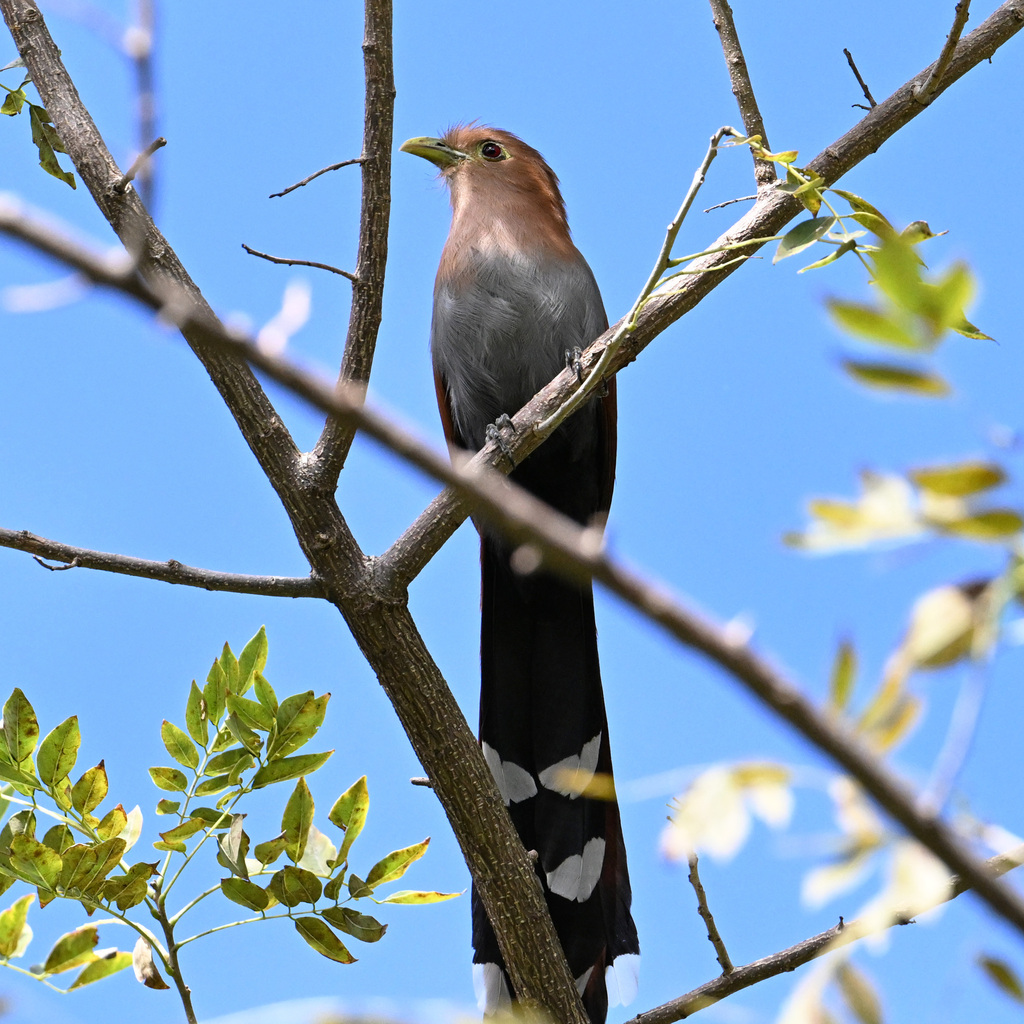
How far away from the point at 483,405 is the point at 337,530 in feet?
4.11

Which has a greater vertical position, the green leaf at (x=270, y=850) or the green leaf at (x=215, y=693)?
A: the green leaf at (x=215, y=693)

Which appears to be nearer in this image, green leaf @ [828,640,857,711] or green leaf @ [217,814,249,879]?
green leaf @ [828,640,857,711]

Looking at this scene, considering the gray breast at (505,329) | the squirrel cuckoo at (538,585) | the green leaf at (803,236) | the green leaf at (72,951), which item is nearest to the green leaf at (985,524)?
the green leaf at (803,236)

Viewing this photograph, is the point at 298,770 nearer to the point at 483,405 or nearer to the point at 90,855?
the point at 90,855

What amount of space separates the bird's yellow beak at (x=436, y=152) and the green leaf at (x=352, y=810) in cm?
284

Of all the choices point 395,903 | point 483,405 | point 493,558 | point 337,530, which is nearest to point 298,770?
point 395,903

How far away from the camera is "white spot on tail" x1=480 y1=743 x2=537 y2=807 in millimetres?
3109

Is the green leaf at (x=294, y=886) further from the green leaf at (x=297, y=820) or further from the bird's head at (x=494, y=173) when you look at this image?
the bird's head at (x=494, y=173)

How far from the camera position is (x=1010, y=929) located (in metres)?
0.50

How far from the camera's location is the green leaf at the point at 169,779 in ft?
7.05

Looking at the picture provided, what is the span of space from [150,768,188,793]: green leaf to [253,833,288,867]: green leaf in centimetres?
19


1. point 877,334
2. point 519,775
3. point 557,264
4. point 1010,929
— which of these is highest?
point 557,264

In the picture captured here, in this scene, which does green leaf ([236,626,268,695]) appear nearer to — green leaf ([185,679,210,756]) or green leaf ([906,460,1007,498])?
green leaf ([185,679,210,756])

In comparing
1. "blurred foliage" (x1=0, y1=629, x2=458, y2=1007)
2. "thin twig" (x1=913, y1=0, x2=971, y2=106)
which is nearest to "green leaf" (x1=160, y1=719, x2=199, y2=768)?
"blurred foliage" (x1=0, y1=629, x2=458, y2=1007)
